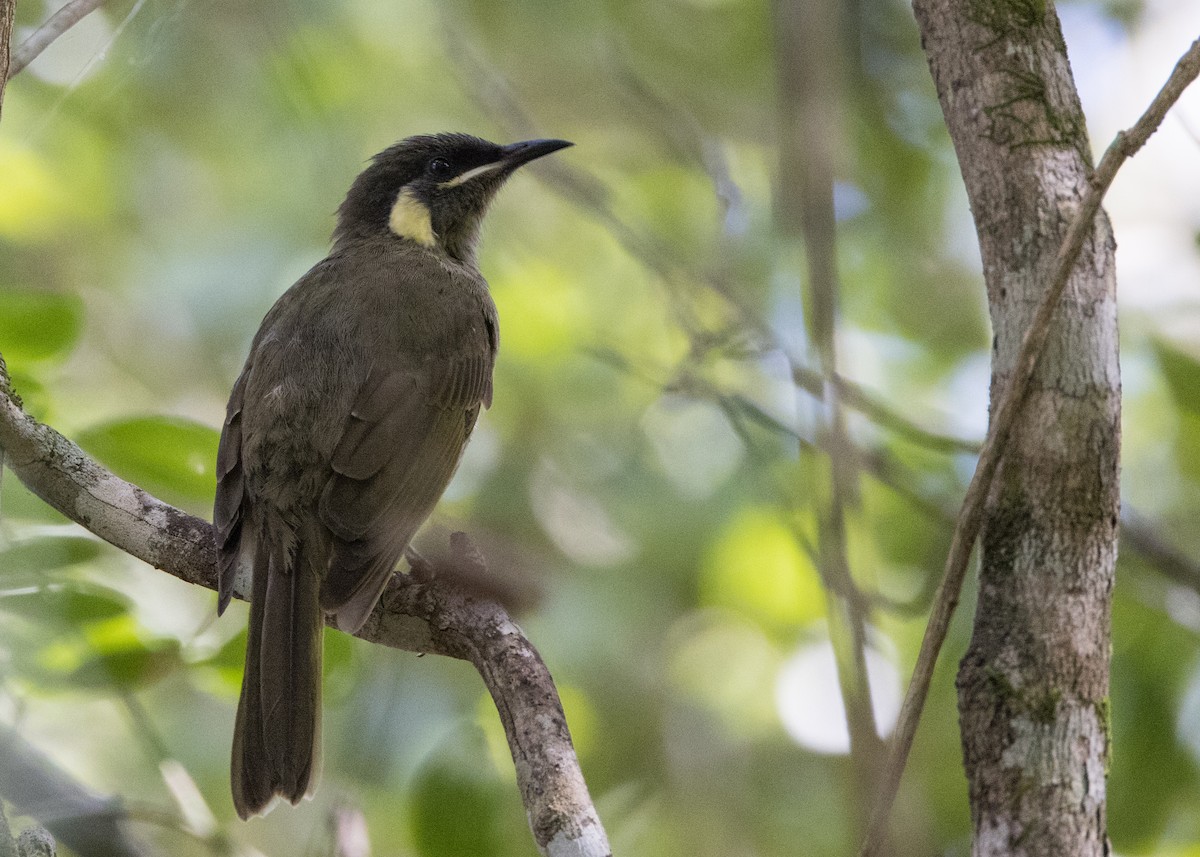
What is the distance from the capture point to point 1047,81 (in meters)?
2.78

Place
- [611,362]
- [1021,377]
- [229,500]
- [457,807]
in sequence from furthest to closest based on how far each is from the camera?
[611,362] < [229,500] < [457,807] < [1021,377]

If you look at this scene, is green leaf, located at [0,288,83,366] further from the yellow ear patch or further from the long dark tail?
the yellow ear patch

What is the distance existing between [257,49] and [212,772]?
3.95 meters

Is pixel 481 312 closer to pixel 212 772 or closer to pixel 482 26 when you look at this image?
pixel 212 772

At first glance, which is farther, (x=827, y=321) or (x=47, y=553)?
(x=47, y=553)

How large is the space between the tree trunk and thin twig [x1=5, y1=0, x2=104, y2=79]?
2.13 m

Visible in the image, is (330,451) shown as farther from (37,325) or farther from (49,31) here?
(49,31)

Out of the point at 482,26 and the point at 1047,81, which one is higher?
the point at 482,26

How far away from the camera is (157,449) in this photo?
347cm

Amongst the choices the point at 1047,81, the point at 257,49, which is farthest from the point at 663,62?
the point at 1047,81

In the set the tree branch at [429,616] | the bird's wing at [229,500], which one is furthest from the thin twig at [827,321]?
the bird's wing at [229,500]

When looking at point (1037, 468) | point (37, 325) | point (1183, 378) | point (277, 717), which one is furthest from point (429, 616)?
point (1183, 378)

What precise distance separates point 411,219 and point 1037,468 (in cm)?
333

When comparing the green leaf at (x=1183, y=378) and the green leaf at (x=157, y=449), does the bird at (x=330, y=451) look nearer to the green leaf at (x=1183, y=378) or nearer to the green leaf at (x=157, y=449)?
the green leaf at (x=157, y=449)
